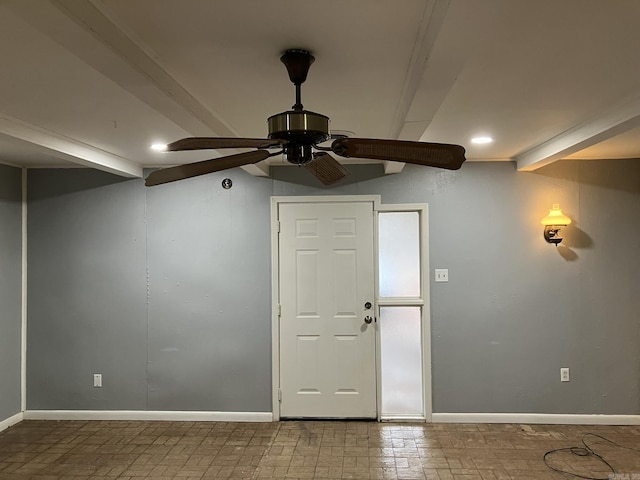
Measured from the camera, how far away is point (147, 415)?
15.4ft

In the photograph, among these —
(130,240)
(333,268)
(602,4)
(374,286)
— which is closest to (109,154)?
(130,240)

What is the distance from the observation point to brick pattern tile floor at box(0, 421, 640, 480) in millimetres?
3555

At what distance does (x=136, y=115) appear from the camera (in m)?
3.00

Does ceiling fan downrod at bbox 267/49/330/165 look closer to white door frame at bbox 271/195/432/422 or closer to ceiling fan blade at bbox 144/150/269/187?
ceiling fan blade at bbox 144/150/269/187

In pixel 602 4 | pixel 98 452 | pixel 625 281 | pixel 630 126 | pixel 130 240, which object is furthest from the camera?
pixel 130 240

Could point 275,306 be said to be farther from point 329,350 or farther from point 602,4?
point 602,4

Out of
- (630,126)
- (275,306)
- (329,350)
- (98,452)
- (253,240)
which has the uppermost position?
(630,126)

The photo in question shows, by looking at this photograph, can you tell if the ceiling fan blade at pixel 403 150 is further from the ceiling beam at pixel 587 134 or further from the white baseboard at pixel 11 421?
the white baseboard at pixel 11 421

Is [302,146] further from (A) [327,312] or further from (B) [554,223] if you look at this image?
(B) [554,223]

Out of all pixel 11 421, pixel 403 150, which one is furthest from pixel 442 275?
pixel 11 421

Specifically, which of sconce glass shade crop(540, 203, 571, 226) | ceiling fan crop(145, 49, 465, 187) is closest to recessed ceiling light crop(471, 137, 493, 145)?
sconce glass shade crop(540, 203, 571, 226)

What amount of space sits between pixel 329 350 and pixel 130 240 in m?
2.07

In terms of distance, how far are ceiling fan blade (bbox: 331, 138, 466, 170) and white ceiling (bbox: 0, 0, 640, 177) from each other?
1.16 feet

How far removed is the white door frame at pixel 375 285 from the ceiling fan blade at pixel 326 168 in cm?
220
